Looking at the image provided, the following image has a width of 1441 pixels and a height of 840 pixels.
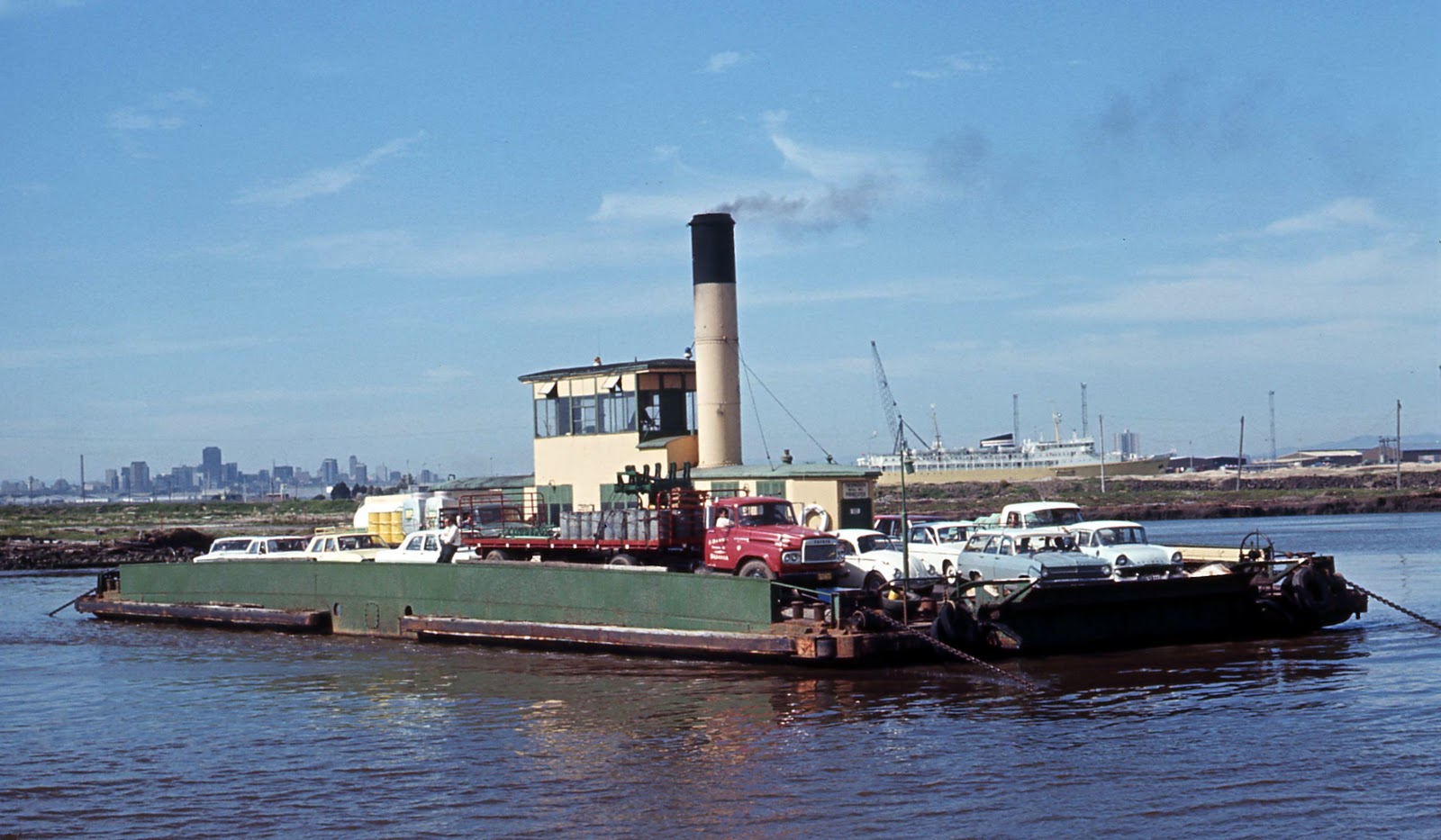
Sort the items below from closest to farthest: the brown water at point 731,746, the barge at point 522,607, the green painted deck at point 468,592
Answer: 1. the brown water at point 731,746
2. the barge at point 522,607
3. the green painted deck at point 468,592

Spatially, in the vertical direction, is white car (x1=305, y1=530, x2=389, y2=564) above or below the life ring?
below

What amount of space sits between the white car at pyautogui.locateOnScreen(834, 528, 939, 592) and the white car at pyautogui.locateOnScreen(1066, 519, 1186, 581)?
3124 millimetres

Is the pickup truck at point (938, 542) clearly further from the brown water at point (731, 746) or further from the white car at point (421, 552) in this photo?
the white car at point (421, 552)

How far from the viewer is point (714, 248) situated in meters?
36.3

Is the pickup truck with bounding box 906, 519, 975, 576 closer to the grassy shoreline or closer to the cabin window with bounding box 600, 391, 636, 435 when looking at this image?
the cabin window with bounding box 600, 391, 636, 435

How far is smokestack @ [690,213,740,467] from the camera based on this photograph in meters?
35.2

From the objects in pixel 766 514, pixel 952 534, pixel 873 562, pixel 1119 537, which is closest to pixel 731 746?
pixel 766 514

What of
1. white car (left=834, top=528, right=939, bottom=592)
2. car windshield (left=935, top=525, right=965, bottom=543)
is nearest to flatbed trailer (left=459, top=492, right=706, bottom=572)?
white car (left=834, top=528, right=939, bottom=592)

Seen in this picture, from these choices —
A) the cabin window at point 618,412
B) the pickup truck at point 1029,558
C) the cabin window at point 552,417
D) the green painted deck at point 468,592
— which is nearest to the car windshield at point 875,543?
the pickup truck at point 1029,558

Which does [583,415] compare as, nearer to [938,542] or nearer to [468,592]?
[468,592]

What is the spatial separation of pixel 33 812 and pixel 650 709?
793 cm

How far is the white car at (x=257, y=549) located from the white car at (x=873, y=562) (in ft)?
49.5

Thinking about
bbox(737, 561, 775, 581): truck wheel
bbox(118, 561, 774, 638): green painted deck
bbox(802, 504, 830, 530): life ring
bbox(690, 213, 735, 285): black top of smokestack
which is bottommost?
bbox(118, 561, 774, 638): green painted deck

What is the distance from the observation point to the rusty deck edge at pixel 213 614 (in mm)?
32375
